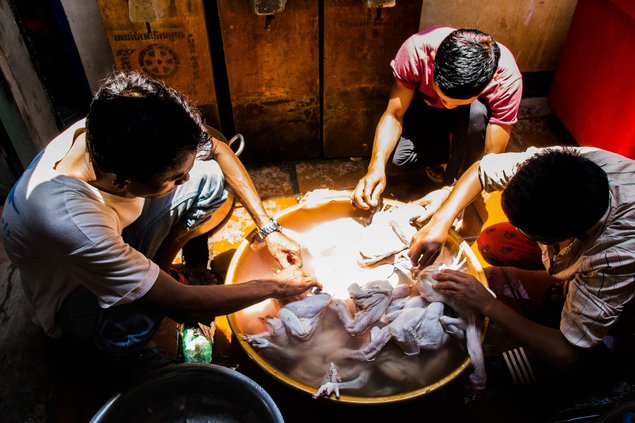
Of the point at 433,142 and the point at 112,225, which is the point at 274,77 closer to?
the point at 433,142

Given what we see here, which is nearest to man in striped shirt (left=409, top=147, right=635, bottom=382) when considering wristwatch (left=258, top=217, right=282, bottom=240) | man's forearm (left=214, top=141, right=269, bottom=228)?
wristwatch (left=258, top=217, right=282, bottom=240)

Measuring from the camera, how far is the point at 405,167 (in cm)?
377

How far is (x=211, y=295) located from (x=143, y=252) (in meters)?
0.64

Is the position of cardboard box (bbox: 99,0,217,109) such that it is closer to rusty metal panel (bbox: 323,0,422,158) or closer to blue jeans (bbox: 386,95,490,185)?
rusty metal panel (bbox: 323,0,422,158)

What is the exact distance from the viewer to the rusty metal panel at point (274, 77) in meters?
3.59

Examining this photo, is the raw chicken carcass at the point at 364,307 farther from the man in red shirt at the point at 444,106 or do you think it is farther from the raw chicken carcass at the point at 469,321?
the man in red shirt at the point at 444,106

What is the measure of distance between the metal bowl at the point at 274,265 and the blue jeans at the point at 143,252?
36 cm

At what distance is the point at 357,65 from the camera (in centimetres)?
387

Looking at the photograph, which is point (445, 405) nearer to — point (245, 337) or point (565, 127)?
point (245, 337)

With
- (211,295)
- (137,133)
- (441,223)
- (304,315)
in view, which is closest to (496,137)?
(441,223)

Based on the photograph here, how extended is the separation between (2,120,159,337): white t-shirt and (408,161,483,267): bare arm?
146cm

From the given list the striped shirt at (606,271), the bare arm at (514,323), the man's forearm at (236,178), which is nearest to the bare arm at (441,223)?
the bare arm at (514,323)

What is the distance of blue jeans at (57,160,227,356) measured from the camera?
2324mm

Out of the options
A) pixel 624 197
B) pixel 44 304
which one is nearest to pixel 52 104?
pixel 44 304
